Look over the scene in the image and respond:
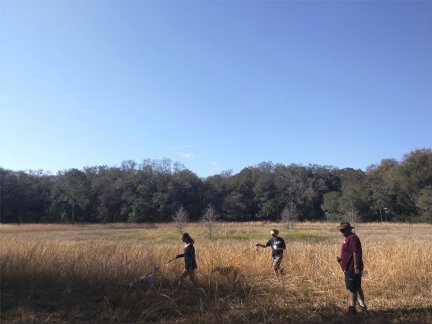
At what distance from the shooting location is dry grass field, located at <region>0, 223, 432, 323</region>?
7.67 m

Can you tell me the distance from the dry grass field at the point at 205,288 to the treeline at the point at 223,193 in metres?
61.5

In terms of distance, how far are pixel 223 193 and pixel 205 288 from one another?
87.5 meters

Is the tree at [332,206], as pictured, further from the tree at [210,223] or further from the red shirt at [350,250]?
the red shirt at [350,250]

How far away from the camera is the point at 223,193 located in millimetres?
97062

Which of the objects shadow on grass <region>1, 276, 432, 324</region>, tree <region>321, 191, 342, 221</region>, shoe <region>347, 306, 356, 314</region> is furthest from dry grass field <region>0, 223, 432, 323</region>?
tree <region>321, 191, 342, 221</region>

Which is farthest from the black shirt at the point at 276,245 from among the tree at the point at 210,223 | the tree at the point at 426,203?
the tree at the point at 426,203

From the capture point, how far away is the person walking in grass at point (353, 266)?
7.94m

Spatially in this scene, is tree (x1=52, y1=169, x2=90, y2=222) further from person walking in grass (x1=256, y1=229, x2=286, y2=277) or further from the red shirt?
the red shirt

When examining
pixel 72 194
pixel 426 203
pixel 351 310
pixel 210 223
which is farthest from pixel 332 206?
pixel 351 310

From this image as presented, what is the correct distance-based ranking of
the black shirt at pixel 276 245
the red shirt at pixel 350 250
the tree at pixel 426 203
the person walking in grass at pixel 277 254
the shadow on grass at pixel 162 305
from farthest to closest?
the tree at pixel 426 203, the black shirt at pixel 276 245, the person walking in grass at pixel 277 254, the red shirt at pixel 350 250, the shadow on grass at pixel 162 305

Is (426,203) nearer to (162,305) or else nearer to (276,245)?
(276,245)

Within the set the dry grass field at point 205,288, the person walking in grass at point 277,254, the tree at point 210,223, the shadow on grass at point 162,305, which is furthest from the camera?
the tree at point 210,223

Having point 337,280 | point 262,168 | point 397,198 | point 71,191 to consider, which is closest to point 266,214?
point 262,168

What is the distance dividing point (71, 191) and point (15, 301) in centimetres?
8303
